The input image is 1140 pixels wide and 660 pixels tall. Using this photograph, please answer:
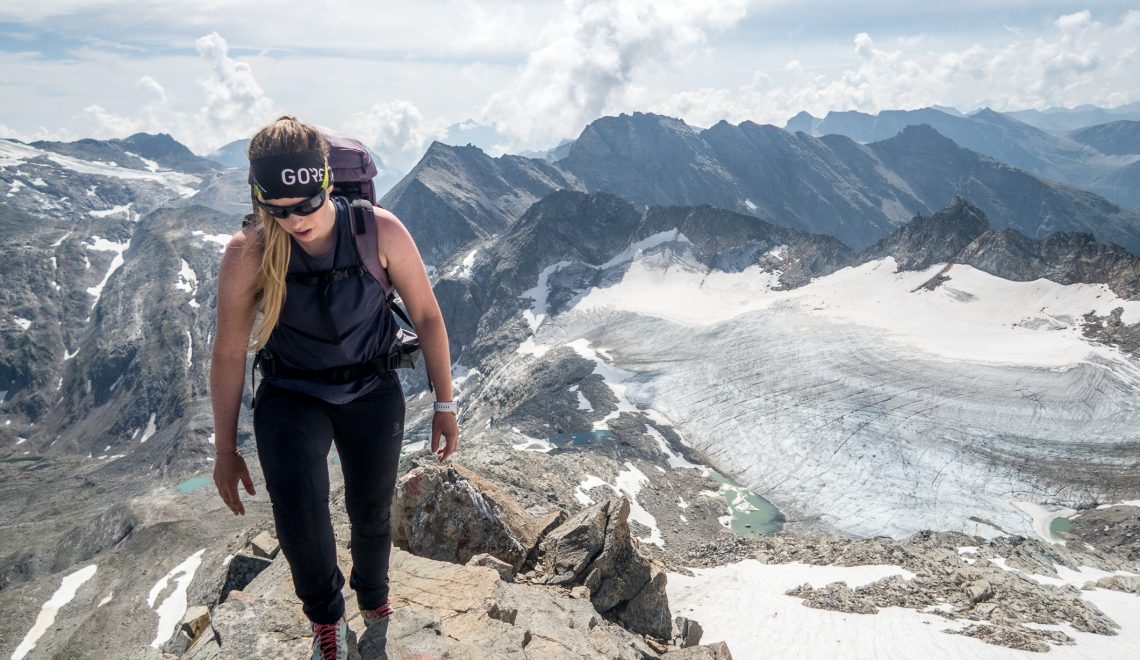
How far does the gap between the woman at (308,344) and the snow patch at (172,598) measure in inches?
1663

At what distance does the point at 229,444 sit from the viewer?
18.2ft

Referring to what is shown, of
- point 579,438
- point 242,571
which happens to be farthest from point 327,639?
point 579,438

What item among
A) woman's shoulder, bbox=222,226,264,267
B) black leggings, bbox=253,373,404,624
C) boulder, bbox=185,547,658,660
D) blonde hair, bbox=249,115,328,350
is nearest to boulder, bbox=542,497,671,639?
boulder, bbox=185,547,658,660

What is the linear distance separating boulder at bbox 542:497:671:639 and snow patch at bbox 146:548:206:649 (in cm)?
3602

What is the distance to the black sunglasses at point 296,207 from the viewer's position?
15.5ft

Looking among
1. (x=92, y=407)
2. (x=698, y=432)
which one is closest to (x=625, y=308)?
(x=698, y=432)

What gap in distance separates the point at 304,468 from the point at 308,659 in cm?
263

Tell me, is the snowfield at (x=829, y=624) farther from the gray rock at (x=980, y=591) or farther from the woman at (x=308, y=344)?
the woman at (x=308, y=344)

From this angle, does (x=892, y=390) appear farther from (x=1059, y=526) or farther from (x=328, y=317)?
(x=328, y=317)

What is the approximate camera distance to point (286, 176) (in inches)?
186

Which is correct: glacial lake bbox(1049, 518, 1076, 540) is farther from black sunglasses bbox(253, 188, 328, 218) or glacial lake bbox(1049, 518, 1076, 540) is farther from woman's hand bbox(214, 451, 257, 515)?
black sunglasses bbox(253, 188, 328, 218)

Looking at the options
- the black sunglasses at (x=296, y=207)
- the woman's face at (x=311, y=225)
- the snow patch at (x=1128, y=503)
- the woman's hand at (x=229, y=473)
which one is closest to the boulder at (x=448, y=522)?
the woman's hand at (x=229, y=473)

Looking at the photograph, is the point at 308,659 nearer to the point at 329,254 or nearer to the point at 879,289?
the point at 329,254

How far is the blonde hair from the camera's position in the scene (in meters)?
4.76
